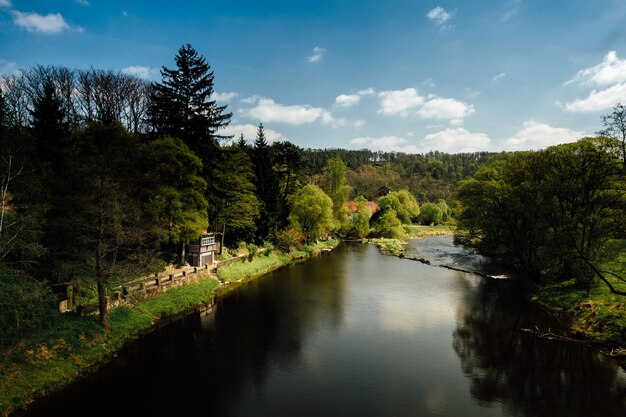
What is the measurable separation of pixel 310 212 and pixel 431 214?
6180 centimetres

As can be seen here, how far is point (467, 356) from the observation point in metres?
20.7

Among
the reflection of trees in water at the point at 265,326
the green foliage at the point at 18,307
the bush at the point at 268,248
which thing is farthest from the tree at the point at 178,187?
the bush at the point at 268,248

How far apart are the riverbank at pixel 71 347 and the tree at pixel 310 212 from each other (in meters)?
28.5

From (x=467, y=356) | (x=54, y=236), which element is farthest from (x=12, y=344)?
(x=467, y=356)

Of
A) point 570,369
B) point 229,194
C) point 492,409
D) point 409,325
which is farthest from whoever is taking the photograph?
point 229,194

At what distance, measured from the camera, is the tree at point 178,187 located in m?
28.5

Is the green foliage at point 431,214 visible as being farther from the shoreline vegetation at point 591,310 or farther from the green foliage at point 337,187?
the shoreline vegetation at point 591,310

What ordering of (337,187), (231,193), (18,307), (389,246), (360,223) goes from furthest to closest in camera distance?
(360,223), (337,187), (389,246), (231,193), (18,307)

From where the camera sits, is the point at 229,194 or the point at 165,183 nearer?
the point at 165,183

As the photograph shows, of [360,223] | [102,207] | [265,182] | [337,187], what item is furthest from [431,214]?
[102,207]

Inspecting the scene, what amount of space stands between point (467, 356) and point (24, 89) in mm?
60659

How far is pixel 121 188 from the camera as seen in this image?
2134cm

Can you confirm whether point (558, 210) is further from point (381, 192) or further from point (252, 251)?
point (381, 192)

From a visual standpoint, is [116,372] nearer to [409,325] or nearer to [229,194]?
[409,325]
